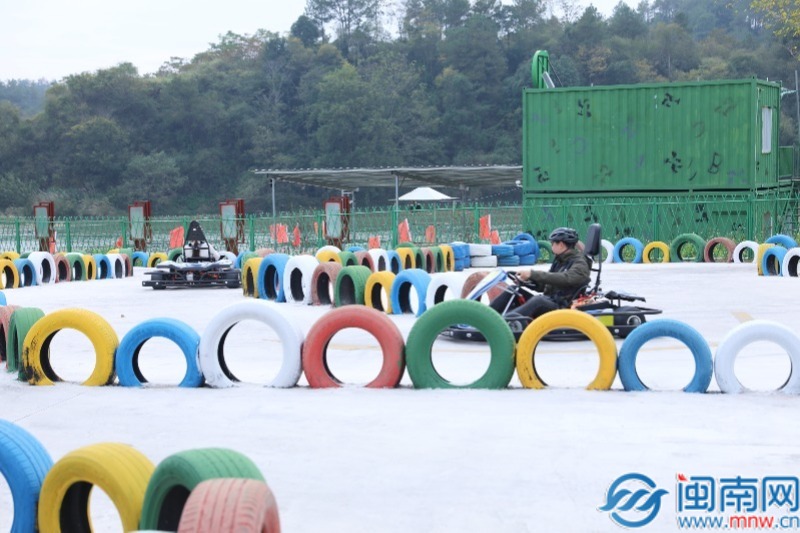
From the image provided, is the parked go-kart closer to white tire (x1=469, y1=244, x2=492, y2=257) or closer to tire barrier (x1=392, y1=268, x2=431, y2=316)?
tire barrier (x1=392, y1=268, x2=431, y2=316)

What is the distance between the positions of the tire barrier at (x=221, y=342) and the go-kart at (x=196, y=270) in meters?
11.2

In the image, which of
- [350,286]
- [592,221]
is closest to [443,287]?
[350,286]

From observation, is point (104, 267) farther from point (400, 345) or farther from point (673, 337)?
point (673, 337)

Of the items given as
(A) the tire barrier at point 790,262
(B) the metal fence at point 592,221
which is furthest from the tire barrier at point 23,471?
(B) the metal fence at point 592,221

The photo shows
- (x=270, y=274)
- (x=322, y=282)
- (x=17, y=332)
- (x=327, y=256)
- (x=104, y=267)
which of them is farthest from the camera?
(x=104, y=267)

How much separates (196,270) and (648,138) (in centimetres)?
1579

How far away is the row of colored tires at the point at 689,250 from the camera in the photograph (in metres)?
25.9

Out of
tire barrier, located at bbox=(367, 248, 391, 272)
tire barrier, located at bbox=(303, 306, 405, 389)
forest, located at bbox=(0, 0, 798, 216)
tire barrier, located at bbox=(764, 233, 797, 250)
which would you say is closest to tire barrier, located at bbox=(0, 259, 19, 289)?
tire barrier, located at bbox=(367, 248, 391, 272)

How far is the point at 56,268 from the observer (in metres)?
23.5

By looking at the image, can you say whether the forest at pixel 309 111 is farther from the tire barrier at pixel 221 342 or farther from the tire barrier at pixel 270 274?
the tire barrier at pixel 221 342

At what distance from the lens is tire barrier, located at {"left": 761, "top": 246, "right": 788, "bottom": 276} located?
2077 cm

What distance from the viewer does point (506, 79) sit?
7831cm

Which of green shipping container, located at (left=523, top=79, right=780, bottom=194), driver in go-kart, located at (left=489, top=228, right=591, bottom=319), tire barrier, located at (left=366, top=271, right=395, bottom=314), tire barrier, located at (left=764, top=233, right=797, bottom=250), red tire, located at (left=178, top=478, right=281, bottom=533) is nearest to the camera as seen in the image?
red tire, located at (left=178, top=478, right=281, bottom=533)

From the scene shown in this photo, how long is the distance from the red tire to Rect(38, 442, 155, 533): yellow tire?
2.73 feet
